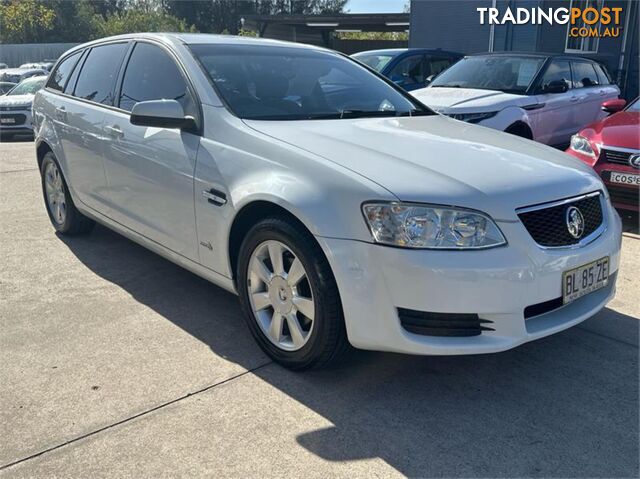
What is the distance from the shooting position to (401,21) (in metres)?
25.2

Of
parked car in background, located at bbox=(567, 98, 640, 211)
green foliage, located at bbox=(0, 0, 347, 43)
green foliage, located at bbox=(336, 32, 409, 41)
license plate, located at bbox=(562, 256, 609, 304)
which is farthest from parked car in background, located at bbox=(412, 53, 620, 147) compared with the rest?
green foliage, located at bbox=(336, 32, 409, 41)

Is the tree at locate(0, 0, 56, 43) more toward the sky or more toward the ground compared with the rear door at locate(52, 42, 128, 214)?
more toward the sky

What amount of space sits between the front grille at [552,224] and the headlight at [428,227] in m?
0.20

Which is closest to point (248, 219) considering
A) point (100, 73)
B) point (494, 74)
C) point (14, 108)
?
point (100, 73)

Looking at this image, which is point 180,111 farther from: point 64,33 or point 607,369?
point 64,33

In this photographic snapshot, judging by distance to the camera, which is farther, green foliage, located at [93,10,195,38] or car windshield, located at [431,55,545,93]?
green foliage, located at [93,10,195,38]

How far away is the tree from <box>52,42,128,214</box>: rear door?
49220 millimetres

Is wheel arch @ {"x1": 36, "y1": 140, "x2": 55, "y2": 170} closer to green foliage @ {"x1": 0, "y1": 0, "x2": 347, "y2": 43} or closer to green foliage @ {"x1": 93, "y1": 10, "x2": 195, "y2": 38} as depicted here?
green foliage @ {"x1": 0, "y1": 0, "x2": 347, "y2": 43}

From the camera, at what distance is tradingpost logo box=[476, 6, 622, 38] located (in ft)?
48.9

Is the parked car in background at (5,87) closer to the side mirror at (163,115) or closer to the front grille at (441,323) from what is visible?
the side mirror at (163,115)

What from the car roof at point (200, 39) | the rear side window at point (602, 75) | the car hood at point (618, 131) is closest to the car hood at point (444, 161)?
the car roof at point (200, 39)

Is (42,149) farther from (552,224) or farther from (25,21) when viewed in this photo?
(25,21)

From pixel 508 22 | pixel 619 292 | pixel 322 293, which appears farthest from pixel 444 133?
pixel 508 22

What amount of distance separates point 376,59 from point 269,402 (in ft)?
27.6
